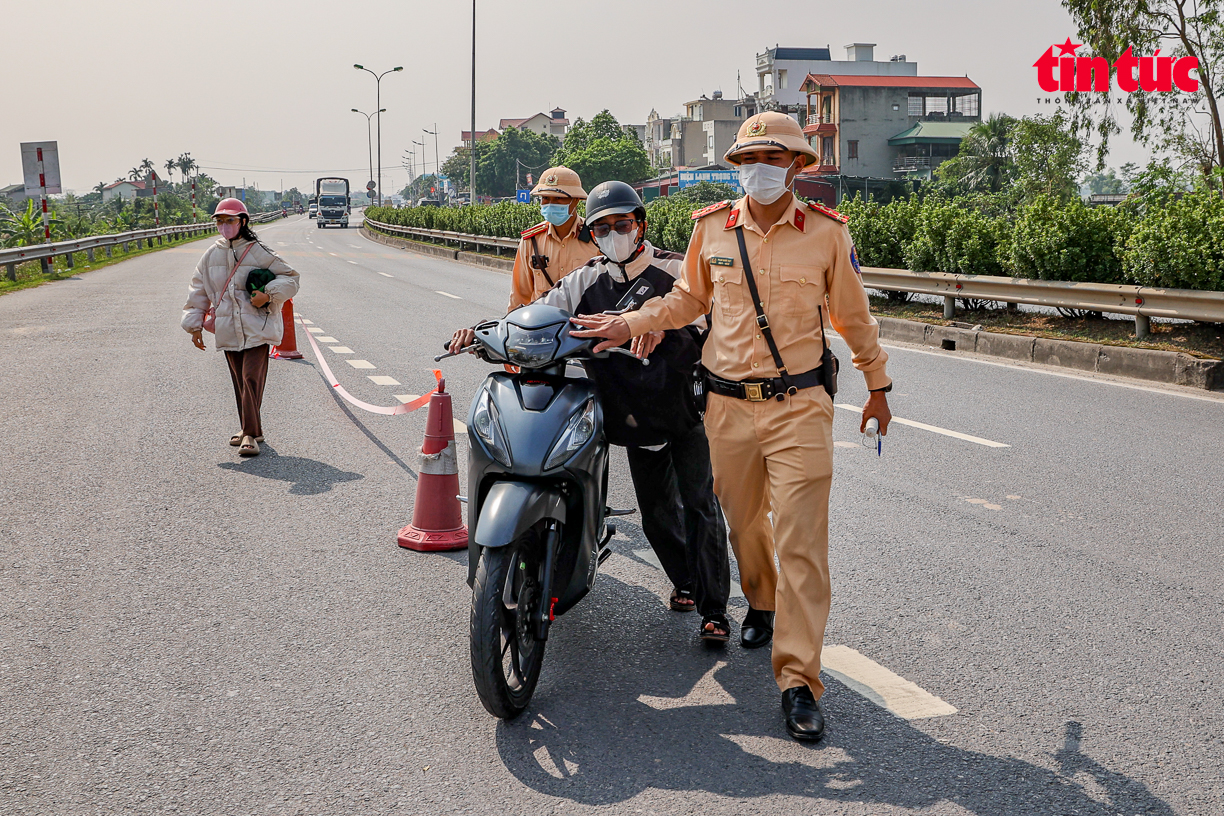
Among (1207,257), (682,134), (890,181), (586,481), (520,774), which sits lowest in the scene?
(520,774)

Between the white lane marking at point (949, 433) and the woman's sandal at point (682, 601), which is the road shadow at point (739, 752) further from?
the white lane marking at point (949, 433)

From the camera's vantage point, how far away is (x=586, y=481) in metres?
3.75

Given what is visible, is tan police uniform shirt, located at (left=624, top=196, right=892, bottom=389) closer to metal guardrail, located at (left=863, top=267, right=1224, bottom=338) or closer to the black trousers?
the black trousers

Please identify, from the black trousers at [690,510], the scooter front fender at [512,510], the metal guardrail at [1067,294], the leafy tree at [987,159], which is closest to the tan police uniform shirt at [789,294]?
the black trousers at [690,510]

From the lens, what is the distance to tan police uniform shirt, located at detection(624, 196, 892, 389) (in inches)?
141

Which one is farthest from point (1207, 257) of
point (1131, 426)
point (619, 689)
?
point (619, 689)

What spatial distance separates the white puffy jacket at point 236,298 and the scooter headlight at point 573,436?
444cm

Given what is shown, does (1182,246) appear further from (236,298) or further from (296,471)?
(236,298)

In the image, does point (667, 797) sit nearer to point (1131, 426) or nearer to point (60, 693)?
point (60, 693)

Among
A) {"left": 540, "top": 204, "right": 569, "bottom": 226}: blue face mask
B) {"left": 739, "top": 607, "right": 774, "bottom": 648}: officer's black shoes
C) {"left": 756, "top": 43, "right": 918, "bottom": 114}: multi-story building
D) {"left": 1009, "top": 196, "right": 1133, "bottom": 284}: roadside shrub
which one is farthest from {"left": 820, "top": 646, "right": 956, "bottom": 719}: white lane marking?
{"left": 756, "top": 43, "right": 918, "bottom": 114}: multi-story building

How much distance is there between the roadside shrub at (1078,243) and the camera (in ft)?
40.4

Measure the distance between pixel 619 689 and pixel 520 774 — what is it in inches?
25.6

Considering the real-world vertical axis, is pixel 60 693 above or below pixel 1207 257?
below

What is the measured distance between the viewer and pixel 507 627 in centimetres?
351
